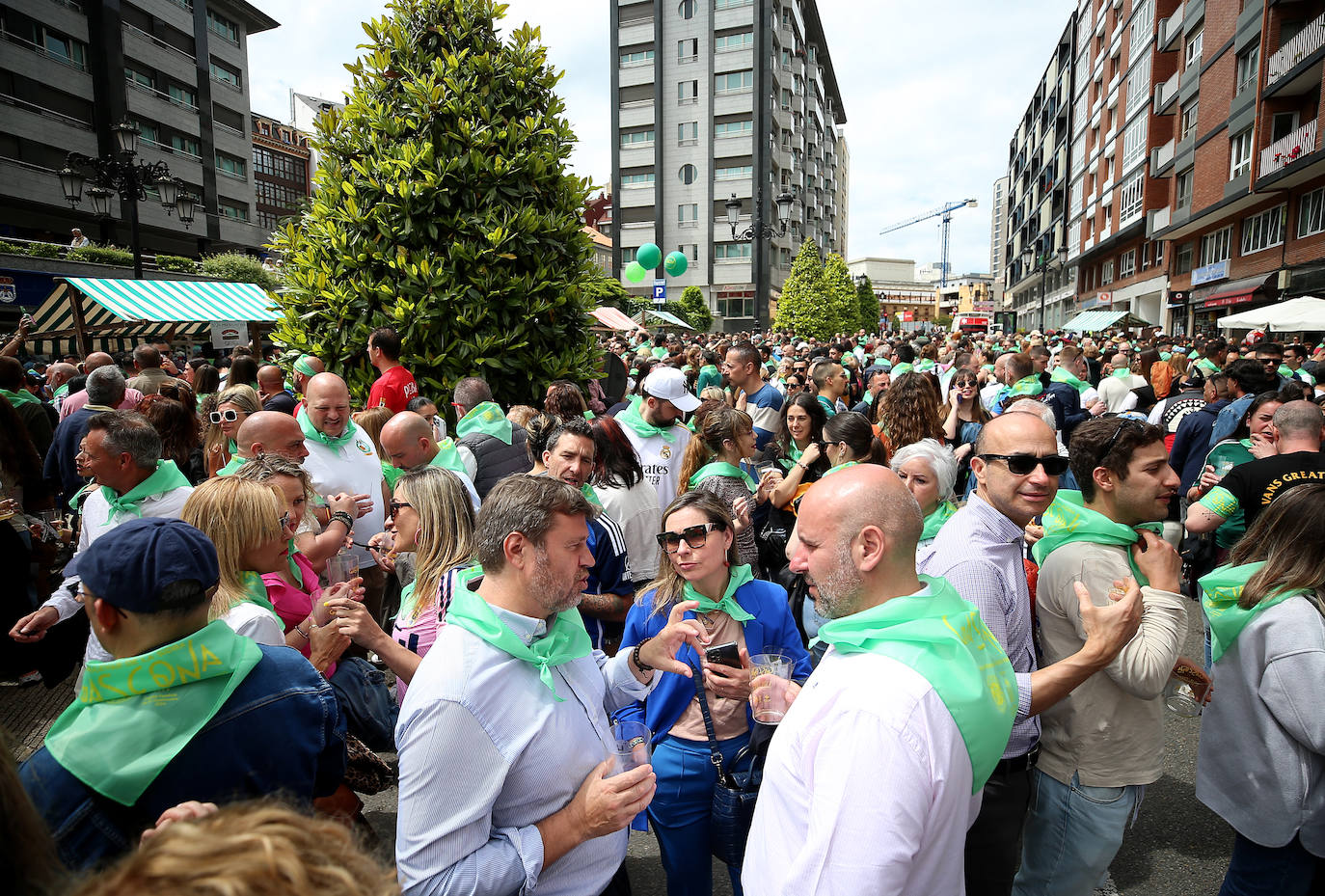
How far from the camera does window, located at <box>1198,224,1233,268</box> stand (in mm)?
28609

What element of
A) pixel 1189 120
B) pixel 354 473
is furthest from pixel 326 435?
pixel 1189 120

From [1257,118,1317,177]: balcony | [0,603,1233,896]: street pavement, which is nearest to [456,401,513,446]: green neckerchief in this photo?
[0,603,1233,896]: street pavement

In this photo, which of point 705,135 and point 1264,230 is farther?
point 705,135

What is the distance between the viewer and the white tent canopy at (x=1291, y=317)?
13.9 metres

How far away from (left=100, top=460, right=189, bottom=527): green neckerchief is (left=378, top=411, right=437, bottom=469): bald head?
1.09 metres

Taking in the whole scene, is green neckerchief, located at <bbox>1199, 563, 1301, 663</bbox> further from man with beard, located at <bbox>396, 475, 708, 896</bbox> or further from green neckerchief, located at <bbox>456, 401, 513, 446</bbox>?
green neckerchief, located at <bbox>456, 401, 513, 446</bbox>

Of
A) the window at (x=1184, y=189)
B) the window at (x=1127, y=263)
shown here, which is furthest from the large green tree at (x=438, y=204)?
the window at (x=1127, y=263)

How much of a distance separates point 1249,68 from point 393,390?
3123 cm

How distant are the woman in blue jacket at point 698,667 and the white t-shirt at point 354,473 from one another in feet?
9.04

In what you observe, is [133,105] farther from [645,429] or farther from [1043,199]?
[1043,199]

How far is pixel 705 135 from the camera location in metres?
50.3

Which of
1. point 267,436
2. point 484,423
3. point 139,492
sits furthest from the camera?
point 484,423

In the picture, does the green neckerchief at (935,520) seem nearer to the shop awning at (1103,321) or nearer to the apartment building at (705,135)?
the shop awning at (1103,321)

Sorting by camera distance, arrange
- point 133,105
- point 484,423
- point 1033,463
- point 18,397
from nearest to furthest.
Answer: point 1033,463
point 484,423
point 18,397
point 133,105
